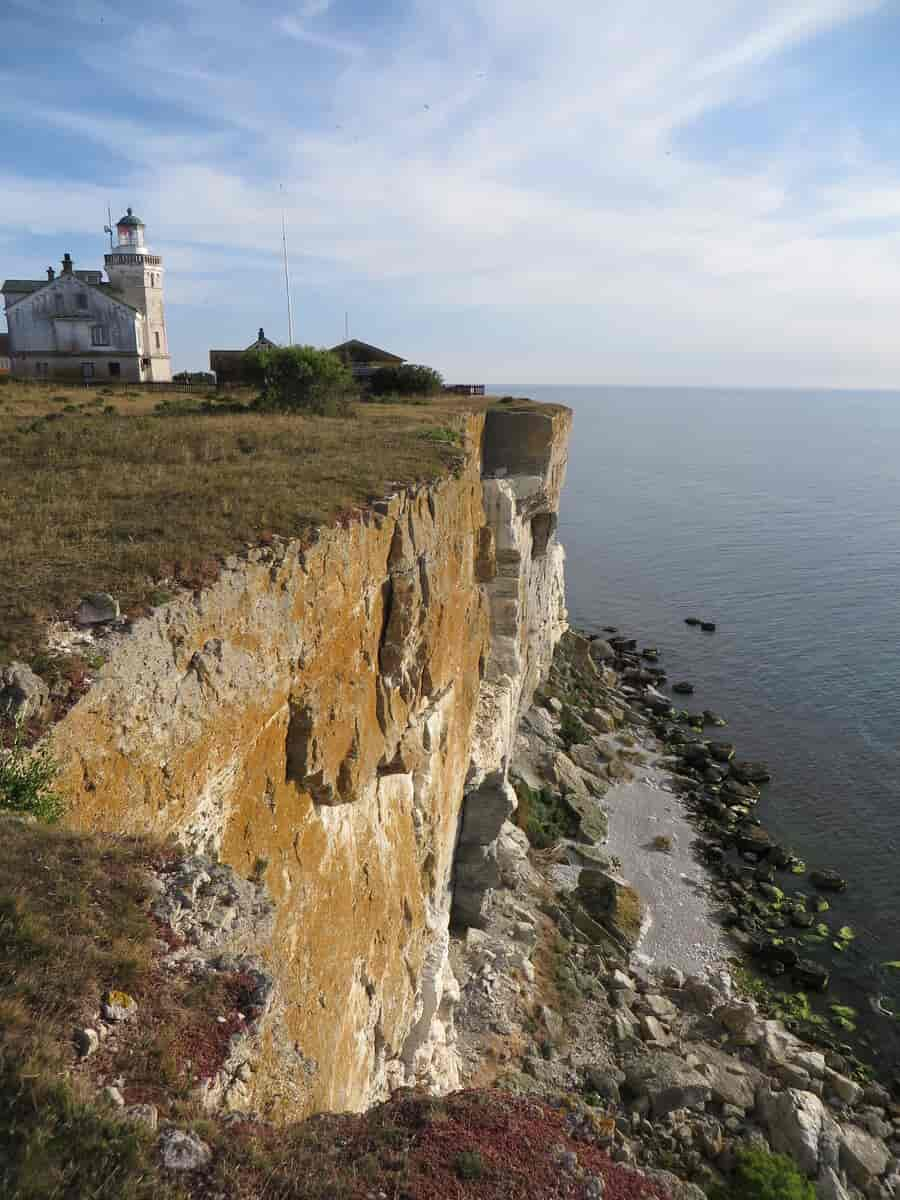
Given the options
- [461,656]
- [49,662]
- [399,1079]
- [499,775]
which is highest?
[49,662]

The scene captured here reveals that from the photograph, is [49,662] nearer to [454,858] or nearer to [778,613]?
[454,858]

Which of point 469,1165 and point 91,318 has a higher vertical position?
point 91,318

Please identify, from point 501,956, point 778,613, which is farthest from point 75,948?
point 778,613

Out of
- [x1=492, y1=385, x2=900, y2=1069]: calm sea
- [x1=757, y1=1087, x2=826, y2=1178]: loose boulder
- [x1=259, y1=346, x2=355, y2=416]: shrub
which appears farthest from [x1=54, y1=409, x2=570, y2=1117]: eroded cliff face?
[x1=492, y1=385, x2=900, y2=1069]: calm sea

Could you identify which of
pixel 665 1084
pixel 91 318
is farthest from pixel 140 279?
pixel 665 1084

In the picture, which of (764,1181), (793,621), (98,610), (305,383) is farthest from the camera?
(793,621)

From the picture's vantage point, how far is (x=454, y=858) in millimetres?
20312

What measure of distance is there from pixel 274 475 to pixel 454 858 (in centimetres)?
1167

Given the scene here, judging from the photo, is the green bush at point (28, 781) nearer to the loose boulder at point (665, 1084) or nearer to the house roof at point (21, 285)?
the loose boulder at point (665, 1084)

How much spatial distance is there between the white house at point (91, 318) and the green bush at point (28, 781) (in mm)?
34625

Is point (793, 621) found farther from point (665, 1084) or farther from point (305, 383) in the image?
point (665, 1084)

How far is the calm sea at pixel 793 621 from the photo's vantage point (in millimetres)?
29641

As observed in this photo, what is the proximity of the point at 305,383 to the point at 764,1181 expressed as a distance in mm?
26042

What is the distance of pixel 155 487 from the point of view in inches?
504
